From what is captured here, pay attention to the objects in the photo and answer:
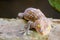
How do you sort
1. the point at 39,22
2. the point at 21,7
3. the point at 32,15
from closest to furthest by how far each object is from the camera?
1. the point at 39,22
2. the point at 32,15
3. the point at 21,7

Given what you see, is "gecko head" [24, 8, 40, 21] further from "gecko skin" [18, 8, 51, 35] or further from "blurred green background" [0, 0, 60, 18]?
"blurred green background" [0, 0, 60, 18]

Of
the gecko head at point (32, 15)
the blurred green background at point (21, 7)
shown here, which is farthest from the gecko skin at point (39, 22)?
the blurred green background at point (21, 7)

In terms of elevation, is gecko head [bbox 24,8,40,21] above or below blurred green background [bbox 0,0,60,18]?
below

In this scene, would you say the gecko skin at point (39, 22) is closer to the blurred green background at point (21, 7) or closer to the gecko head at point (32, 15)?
the gecko head at point (32, 15)

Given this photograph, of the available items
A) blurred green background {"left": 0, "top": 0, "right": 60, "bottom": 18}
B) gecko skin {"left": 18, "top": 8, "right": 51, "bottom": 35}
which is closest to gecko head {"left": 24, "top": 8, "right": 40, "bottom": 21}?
gecko skin {"left": 18, "top": 8, "right": 51, "bottom": 35}

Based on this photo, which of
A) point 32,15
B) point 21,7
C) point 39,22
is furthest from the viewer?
point 21,7

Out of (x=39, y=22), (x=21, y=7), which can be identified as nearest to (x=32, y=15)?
(x=39, y=22)

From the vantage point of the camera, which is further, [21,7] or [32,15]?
[21,7]

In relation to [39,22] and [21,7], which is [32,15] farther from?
[21,7]

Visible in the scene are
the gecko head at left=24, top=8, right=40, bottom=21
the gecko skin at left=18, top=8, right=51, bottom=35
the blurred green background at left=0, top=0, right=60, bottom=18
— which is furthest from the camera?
the blurred green background at left=0, top=0, right=60, bottom=18
